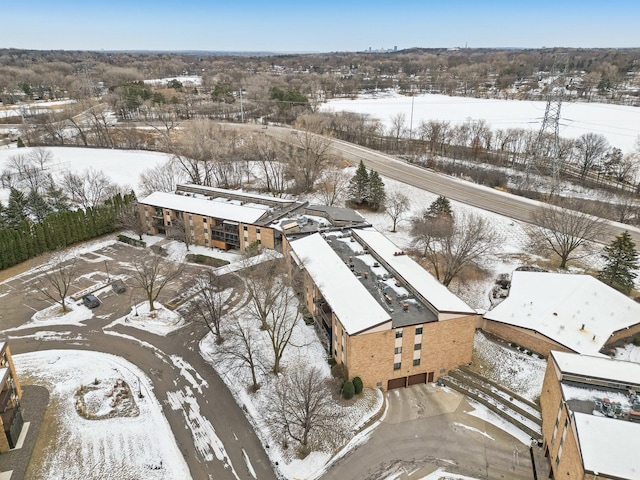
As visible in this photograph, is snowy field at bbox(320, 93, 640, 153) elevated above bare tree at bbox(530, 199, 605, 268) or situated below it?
above

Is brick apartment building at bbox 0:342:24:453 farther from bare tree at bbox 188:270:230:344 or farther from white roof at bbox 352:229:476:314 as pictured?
white roof at bbox 352:229:476:314

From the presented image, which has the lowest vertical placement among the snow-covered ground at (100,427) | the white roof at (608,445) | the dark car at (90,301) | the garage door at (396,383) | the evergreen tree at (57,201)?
the snow-covered ground at (100,427)

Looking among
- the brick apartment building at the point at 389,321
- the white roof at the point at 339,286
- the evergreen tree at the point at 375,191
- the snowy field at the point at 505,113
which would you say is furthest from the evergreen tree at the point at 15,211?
the snowy field at the point at 505,113

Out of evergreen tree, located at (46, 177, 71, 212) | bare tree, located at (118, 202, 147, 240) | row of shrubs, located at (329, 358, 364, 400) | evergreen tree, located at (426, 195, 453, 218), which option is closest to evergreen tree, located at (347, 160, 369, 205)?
evergreen tree, located at (426, 195, 453, 218)

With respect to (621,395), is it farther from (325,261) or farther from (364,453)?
(325,261)

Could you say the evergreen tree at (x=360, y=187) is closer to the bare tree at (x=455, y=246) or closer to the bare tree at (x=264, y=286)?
the bare tree at (x=455, y=246)

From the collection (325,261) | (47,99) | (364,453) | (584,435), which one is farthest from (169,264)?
(47,99)
